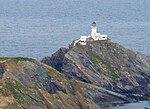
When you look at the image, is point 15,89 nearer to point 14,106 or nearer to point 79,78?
point 14,106

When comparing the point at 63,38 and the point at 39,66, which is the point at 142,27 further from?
the point at 39,66

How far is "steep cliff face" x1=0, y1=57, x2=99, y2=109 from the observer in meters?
92.2

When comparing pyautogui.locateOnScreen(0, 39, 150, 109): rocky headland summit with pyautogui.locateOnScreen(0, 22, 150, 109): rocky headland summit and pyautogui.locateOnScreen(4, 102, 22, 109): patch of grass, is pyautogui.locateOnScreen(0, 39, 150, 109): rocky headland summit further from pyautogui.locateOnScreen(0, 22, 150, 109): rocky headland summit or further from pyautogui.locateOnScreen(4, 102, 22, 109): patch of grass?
pyautogui.locateOnScreen(4, 102, 22, 109): patch of grass

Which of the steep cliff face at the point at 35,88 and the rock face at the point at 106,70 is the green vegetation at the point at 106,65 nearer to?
the rock face at the point at 106,70

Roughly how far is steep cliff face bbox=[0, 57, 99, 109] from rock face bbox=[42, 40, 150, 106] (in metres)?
4.35

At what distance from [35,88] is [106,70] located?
848 inches

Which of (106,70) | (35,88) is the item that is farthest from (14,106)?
(106,70)

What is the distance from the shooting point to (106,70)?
386ft

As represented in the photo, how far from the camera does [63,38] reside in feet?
552

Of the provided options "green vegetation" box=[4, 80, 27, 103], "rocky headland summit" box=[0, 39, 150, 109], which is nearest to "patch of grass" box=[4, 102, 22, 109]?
"rocky headland summit" box=[0, 39, 150, 109]

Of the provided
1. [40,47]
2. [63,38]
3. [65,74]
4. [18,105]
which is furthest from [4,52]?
[18,105]

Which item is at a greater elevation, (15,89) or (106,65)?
(15,89)

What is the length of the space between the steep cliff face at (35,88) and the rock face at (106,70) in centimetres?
435

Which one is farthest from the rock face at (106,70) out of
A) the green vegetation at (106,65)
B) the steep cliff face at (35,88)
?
the steep cliff face at (35,88)
